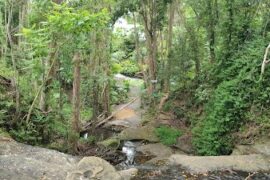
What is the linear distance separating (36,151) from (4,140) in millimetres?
1031

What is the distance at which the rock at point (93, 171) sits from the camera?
24.9 feet

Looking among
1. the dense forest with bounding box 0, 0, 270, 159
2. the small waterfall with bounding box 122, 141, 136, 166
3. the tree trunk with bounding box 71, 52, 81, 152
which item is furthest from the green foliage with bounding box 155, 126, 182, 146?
the tree trunk with bounding box 71, 52, 81, 152

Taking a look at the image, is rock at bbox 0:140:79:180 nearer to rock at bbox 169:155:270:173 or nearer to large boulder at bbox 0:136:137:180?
large boulder at bbox 0:136:137:180

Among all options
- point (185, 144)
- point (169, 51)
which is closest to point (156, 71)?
point (169, 51)

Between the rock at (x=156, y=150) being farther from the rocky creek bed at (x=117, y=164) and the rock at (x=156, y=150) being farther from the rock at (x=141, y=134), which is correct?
the rock at (x=141, y=134)

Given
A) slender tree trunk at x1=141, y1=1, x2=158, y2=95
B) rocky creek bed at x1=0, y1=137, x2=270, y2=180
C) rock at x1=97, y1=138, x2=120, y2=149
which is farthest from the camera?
slender tree trunk at x1=141, y1=1, x2=158, y2=95

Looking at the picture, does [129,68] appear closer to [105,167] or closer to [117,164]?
[117,164]

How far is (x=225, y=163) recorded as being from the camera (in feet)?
30.7

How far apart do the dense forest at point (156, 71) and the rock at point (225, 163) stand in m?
1.35

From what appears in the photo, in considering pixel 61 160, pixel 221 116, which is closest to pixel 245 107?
pixel 221 116

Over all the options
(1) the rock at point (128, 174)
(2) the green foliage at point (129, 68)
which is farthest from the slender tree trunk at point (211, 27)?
(2) the green foliage at point (129, 68)

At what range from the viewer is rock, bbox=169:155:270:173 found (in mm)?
9109

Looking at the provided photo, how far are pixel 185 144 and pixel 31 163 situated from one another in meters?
6.64

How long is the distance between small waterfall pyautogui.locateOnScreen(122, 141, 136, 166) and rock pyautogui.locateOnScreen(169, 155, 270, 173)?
2.53 m
